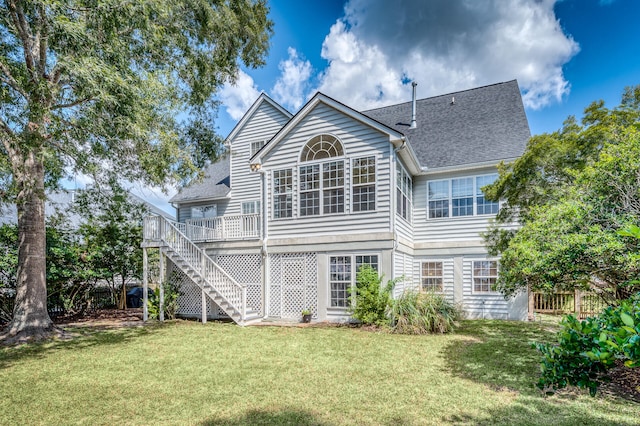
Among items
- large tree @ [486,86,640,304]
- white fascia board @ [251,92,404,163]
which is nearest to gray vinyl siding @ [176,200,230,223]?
white fascia board @ [251,92,404,163]

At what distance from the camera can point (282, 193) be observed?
12562mm

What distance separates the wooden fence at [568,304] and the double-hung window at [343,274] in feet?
23.2

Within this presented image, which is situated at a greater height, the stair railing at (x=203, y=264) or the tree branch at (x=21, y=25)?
the tree branch at (x=21, y=25)

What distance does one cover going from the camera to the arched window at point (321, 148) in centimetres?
1181

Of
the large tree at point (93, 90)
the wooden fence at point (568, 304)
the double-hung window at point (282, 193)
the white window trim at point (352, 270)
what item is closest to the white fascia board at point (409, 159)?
the white window trim at point (352, 270)

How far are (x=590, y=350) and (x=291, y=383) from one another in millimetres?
4877

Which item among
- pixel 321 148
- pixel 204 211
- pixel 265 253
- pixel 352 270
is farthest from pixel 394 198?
pixel 204 211

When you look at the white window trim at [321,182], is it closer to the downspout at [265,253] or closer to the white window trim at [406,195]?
the downspout at [265,253]

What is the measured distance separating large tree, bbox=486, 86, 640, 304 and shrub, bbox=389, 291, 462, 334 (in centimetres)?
271

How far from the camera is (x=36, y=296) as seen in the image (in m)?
9.73

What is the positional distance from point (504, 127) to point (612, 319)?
14340mm

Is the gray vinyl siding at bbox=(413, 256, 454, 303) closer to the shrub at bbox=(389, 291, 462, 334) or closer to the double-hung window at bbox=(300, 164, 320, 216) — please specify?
the shrub at bbox=(389, 291, 462, 334)

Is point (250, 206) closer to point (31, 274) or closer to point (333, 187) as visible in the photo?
point (333, 187)

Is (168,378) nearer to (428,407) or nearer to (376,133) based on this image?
(428,407)
